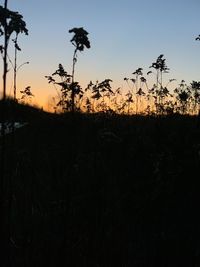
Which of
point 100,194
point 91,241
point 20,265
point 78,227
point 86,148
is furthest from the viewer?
point 86,148

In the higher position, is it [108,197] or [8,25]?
[8,25]

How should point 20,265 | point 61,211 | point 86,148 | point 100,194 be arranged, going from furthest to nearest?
1. point 86,148
2. point 100,194
3. point 61,211
4. point 20,265

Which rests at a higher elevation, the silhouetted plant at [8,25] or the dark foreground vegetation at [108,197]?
the silhouetted plant at [8,25]

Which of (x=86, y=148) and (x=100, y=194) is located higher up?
(x=86, y=148)

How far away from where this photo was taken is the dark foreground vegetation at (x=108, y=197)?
6215mm

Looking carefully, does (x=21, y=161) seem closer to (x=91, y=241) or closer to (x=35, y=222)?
(x=35, y=222)

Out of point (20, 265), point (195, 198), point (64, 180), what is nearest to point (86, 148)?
point (64, 180)

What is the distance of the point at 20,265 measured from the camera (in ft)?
19.2

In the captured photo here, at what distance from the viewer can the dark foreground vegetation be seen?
6.21 m

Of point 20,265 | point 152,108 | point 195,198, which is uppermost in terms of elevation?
point 152,108

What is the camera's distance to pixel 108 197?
25.7 feet

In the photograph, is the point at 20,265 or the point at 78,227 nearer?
the point at 20,265

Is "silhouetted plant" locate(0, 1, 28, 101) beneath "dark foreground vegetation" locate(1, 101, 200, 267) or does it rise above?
above

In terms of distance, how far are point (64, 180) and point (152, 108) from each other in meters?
7.95
